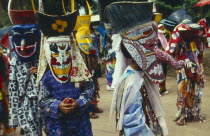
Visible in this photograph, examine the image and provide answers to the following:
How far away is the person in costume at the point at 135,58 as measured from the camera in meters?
2.78

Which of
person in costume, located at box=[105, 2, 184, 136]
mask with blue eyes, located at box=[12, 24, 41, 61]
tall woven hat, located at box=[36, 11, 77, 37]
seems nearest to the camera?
person in costume, located at box=[105, 2, 184, 136]

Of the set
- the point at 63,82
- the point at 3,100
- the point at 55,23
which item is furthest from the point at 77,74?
the point at 3,100

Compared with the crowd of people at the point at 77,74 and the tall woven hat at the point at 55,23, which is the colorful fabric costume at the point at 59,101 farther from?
the tall woven hat at the point at 55,23

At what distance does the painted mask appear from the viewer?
3359 mm

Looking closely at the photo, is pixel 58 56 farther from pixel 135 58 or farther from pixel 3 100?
pixel 3 100

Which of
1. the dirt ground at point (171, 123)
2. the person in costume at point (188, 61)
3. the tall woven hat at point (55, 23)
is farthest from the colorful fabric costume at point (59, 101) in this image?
the person in costume at point (188, 61)

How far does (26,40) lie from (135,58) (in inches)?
72.4

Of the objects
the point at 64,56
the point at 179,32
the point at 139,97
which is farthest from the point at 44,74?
the point at 179,32

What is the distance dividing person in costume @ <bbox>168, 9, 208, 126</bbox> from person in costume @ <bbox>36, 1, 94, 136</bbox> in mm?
2655

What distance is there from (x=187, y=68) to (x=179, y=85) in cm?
40

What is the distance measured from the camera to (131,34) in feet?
9.48

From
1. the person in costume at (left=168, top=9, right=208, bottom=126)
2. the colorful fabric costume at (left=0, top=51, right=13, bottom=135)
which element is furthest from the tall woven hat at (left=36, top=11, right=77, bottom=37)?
the person in costume at (left=168, top=9, right=208, bottom=126)

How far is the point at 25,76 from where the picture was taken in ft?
14.0

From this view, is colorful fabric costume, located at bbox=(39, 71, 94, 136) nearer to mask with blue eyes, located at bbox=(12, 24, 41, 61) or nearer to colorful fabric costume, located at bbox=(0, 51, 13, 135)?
mask with blue eyes, located at bbox=(12, 24, 41, 61)
